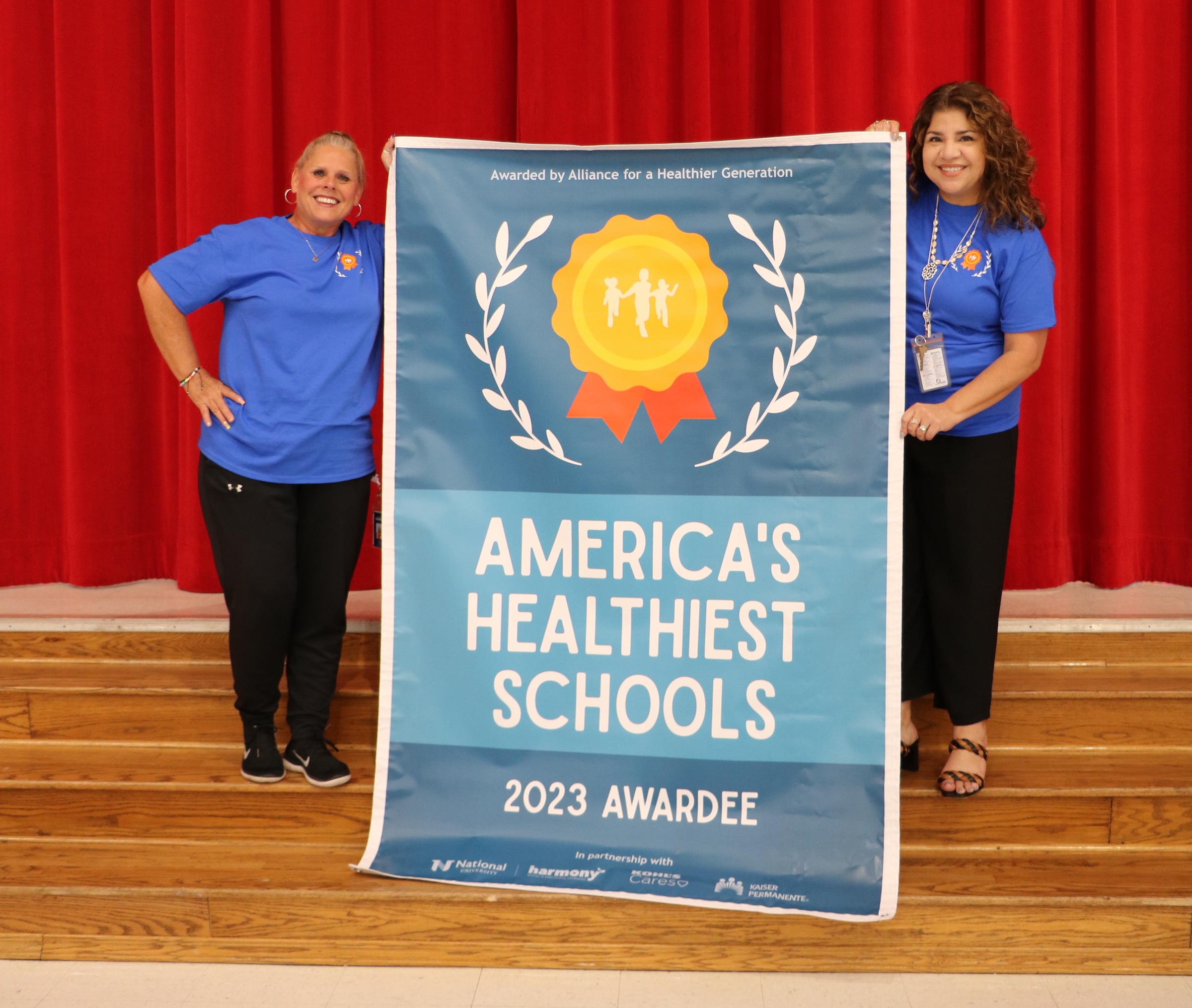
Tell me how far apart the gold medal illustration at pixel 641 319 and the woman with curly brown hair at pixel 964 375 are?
37 centimetres

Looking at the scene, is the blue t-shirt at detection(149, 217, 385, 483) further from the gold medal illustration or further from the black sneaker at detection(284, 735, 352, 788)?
the black sneaker at detection(284, 735, 352, 788)

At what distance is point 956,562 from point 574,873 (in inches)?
34.7

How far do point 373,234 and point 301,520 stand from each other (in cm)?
57

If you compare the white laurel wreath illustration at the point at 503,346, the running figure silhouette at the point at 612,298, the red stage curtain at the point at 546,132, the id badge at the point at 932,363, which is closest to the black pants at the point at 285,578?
the white laurel wreath illustration at the point at 503,346

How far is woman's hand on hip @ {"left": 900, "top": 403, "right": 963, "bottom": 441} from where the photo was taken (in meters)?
1.74

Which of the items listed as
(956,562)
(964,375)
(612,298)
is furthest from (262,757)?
(964,375)

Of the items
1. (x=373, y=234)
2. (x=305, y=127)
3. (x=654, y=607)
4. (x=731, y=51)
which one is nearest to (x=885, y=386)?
(x=654, y=607)

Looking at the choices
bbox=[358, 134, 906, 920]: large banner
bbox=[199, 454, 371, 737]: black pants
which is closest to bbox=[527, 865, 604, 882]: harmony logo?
bbox=[358, 134, 906, 920]: large banner

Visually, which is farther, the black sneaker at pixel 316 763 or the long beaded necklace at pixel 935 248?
the black sneaker at pixel 316 763

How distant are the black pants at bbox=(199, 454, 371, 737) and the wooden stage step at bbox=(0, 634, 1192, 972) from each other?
18 cm

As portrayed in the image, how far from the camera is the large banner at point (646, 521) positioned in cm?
173

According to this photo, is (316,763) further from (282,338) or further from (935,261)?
(935,261)

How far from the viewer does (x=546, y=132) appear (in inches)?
108

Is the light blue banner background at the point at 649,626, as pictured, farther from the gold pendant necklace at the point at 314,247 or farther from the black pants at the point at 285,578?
the gold pendant necklace at the point at 314,247
